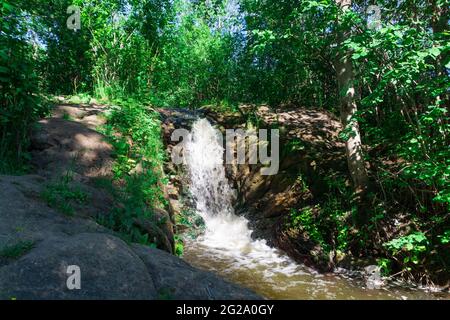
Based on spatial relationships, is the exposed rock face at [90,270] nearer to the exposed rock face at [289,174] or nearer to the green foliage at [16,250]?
the green foliage at [16,250]

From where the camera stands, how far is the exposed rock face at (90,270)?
→ 6.88ft

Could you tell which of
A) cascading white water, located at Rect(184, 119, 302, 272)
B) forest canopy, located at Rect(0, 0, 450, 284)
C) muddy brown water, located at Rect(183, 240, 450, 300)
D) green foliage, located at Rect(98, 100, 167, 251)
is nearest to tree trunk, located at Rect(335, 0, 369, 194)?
forest canopy, located at Rect(0, 0, 450, 284)

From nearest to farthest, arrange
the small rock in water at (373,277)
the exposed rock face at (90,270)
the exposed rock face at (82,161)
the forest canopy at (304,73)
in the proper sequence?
the exposed rock face at (90,270) → the exposed rock face at (82,161) → the forest canopy at (304,73) → the small rock in water at (373,277)

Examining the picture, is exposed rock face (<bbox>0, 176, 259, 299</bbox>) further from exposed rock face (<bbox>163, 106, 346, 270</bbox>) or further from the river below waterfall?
exposed rock face (<bbox>163, 106, 346, 270</bbox>)

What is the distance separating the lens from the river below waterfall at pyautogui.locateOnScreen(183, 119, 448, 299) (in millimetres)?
5668

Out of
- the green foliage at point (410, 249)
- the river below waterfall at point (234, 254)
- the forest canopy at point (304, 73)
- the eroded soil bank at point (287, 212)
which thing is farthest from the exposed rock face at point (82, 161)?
the green foliage at point (410, 249)

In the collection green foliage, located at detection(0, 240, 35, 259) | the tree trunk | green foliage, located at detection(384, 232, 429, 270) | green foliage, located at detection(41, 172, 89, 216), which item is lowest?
green foliage, located at detection(384, 232, 429, 270)

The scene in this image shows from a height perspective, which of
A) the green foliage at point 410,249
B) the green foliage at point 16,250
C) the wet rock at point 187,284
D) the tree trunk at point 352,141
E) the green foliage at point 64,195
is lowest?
the green foliage at point 410,249

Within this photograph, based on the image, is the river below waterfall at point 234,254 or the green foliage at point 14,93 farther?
the river below waterfall at point 234,254

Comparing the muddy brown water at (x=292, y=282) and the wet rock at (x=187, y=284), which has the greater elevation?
the wet rock at (x=187, y=284)

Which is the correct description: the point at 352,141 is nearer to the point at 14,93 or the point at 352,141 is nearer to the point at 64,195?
the point at 64,195

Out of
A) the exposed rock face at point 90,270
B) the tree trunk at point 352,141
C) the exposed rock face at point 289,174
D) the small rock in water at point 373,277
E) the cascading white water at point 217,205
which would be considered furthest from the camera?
the exposed rock face at point 289,174

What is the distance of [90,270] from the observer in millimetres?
2279
